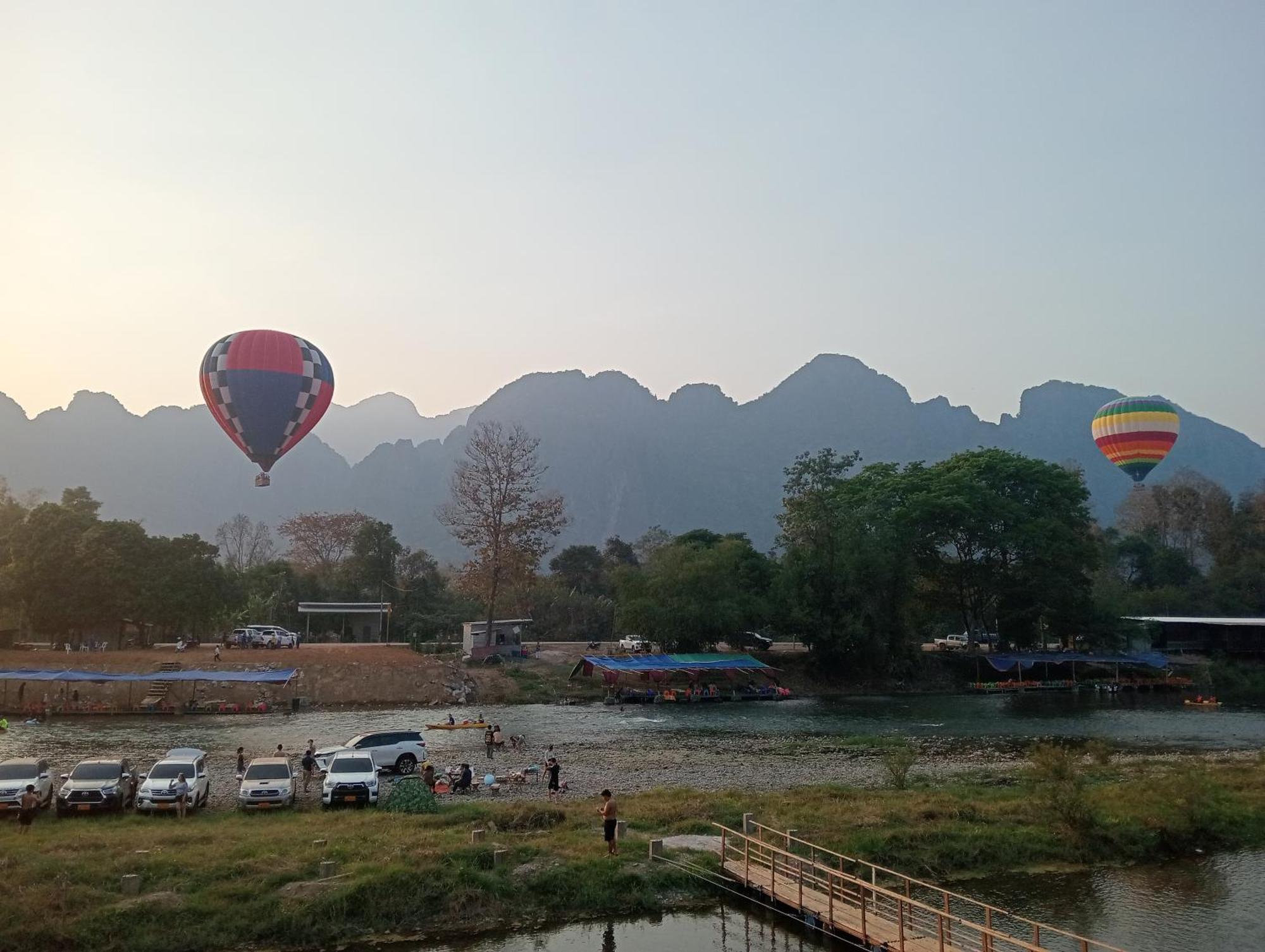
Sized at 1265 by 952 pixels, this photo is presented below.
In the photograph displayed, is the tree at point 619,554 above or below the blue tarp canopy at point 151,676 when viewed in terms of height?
above

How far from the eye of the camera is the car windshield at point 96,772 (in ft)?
78.1

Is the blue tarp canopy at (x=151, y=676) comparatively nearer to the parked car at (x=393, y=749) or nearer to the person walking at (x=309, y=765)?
the parked car at (x=393, y=749)

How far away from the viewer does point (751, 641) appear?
8069 centimetres

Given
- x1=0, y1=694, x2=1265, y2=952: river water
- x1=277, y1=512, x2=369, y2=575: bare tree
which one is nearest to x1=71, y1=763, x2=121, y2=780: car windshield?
x1=0, y1=694, x2=1265, y2=952: river water

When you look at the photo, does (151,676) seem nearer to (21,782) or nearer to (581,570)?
(21,782)

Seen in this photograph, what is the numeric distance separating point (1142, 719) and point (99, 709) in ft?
189

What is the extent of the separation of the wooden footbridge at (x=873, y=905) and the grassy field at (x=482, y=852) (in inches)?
44.3

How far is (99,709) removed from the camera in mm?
50094

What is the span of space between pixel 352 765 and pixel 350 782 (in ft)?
3.98

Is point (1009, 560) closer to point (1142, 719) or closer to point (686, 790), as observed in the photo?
point (1142, 719)

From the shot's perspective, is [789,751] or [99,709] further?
[99,709]

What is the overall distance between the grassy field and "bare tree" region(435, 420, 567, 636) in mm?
49497

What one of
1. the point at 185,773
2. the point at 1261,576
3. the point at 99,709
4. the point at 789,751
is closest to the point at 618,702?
the point at 789,751

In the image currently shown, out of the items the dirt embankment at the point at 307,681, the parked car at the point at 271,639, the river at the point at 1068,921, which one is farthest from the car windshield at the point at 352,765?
the parked car at the point at 271,639
